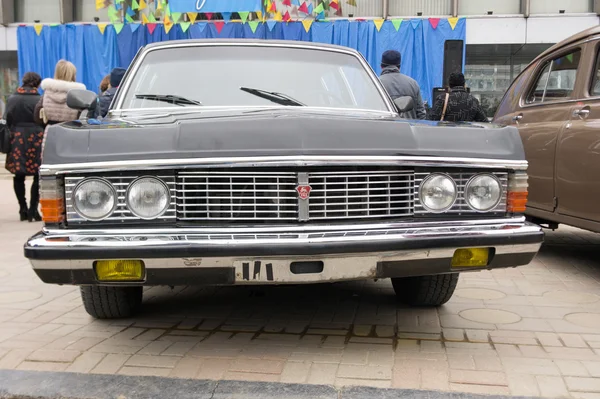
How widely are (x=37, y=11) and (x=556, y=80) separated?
1683cm

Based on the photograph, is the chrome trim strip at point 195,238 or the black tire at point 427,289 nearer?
the chrome trim strip at point 195,238

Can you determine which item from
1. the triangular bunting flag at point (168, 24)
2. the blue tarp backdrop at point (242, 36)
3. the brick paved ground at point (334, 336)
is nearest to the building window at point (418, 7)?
the blue tarp backdrop at point (242, 36)

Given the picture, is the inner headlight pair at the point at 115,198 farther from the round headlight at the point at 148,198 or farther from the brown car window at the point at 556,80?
the brown car window at the point at 556,80

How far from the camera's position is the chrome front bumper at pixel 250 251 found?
8.34 ft

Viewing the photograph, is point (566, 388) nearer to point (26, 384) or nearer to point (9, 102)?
point (26, 384)

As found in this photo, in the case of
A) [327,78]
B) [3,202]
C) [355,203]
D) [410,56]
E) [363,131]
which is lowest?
[3,202]

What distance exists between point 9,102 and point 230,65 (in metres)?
5.05

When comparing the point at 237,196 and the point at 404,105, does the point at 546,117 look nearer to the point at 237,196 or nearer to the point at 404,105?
the point at 404,105

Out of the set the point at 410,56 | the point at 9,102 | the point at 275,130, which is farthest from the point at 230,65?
the point at 410,56

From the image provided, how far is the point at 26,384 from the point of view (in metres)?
2.69

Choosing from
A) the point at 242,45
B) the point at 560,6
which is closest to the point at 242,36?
the point at 560,6

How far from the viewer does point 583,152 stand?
4.38m

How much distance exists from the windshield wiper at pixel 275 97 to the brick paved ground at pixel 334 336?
4.29ft

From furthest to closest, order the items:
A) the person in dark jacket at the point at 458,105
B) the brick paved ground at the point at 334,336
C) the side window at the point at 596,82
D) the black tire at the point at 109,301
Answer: the person in dark jacket at the point at 458,105 < the side window at the point at 596,82 < the black tire at the point at 109,301 < the brick paved ground at the point at 334,336
